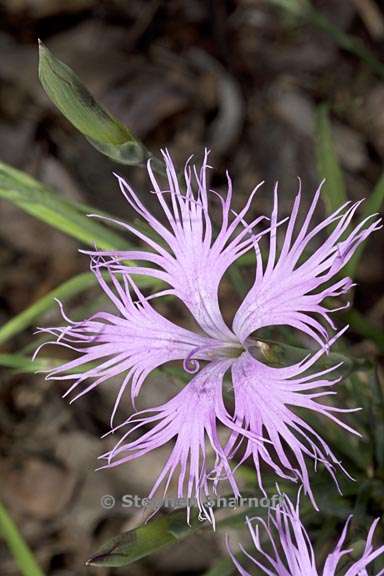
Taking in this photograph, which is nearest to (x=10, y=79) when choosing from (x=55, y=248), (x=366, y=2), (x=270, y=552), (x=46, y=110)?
(x=46, y=110)

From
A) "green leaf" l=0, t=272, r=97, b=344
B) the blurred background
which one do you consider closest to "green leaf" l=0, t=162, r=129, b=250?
"green leaf" l=0, t=272, r=97, b=344

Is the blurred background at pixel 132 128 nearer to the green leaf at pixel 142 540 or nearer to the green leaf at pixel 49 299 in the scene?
the green leaf at pixel 49 299

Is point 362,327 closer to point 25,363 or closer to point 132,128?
point 25,363

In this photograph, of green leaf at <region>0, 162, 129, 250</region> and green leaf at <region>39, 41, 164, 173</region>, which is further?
green leaf at <region>0, 162, 129, 250</region>

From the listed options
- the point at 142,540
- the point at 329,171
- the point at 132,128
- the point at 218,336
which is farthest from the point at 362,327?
the point at 132,128

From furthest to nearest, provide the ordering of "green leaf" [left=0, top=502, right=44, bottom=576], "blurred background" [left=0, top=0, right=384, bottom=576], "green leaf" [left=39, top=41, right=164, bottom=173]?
"blurred background" [left=0, top=0, right=384, bottom=576] < "green leaf" [left=0, top=502, right=44, bottom=576] < "green leaf" [left=39, top=41, right=164, bottom=173]

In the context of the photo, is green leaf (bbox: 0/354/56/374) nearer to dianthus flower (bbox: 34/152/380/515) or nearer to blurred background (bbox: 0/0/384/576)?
dianthus flower (bbox: 34/152/380/515)

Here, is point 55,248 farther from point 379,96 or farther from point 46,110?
point 379,96
